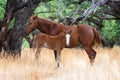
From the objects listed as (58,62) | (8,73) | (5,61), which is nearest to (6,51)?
(5,61)

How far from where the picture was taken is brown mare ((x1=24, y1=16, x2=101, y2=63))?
11273 mm

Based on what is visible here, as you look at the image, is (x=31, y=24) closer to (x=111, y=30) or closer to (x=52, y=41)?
(x=52, y=41)

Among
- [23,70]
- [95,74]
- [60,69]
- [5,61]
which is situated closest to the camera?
[95,74]

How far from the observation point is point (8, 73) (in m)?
9.00

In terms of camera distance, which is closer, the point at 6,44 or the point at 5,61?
the point at 5,61

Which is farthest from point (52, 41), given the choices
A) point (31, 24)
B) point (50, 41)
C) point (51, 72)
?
point (51, 72)

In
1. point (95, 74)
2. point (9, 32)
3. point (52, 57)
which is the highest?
point (95, 74)

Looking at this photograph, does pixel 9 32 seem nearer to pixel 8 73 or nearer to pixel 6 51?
pixel 6 51

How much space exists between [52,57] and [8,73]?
13.2ft

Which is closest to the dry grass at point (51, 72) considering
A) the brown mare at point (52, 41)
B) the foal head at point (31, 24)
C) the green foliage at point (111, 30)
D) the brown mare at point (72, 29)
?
the brown mare at point (52, 41)

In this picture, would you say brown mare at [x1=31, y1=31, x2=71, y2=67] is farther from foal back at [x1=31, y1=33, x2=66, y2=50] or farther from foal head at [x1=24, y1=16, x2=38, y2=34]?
foal head at [x1=24, y1=16, x2=38, y2=34]

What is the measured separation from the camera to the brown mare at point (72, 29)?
11273 mm

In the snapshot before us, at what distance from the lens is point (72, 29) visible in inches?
452

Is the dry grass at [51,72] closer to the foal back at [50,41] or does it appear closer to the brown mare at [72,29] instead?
the foal back at [50,41]
